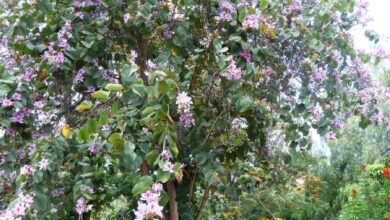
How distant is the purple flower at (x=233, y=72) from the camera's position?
1825mm

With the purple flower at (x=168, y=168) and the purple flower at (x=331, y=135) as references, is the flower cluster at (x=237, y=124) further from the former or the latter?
the purple flower at (x=168, y=168)

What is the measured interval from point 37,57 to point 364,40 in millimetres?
1644

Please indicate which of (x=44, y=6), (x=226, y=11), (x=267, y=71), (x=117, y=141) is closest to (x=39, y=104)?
(x=44, y=6)

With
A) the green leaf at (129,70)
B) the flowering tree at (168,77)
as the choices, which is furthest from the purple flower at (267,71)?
the green leaf at (129,70)

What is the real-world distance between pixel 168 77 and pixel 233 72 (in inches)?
16.5

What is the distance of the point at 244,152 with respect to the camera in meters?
2.42

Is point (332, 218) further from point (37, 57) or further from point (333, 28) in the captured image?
point (37, 57)

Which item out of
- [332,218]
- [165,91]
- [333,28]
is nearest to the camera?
[165,91]

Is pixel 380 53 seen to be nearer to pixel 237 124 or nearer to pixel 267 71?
pixel 267 71

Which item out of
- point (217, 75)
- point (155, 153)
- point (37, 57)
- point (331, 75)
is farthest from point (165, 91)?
point (331, 75)

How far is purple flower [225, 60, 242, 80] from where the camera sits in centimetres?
183

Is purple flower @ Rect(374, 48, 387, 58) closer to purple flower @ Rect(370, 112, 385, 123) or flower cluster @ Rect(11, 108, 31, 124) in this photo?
purple flower @ Rect(370, 112, 385, 123)

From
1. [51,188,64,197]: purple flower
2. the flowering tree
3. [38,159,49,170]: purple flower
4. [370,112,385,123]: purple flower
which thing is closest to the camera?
[38,159,49,170]: purple flower

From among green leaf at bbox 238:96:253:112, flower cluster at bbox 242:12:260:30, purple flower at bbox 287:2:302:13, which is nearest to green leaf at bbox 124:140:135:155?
green leaf at bbox 238:96:253:112
